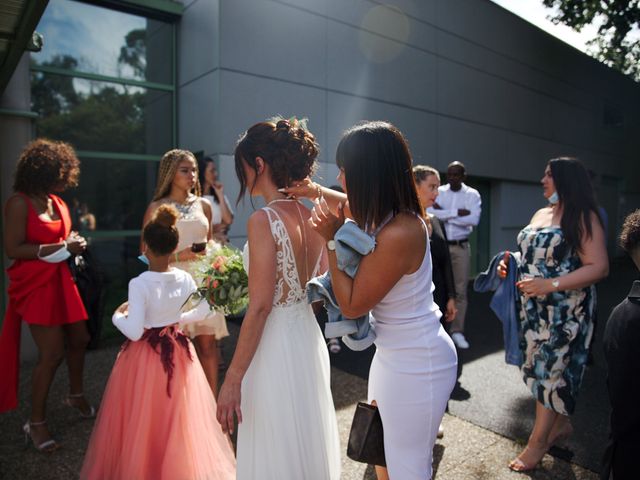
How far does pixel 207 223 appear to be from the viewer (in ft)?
14.1

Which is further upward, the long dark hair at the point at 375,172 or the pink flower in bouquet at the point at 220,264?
the long dark hair at the point at 375,172

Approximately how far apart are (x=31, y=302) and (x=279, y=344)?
2.51m

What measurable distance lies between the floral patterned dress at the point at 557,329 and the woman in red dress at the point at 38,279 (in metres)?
3.57

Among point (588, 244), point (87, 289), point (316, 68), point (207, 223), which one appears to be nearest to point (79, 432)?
point (87, 289)

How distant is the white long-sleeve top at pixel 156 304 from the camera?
2898mm

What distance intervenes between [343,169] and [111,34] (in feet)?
22.6

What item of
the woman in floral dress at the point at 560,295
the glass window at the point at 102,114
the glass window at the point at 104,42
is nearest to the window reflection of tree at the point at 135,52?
the glass window at the point at 104,42

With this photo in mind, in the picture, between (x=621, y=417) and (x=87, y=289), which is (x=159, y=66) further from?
(x=621, y=417)

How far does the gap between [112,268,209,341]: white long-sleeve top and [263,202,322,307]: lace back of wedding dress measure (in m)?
1.09

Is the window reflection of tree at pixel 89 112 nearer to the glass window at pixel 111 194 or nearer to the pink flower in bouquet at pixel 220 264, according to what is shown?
the glass window at pixel 111 194

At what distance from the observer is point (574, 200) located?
125 inches

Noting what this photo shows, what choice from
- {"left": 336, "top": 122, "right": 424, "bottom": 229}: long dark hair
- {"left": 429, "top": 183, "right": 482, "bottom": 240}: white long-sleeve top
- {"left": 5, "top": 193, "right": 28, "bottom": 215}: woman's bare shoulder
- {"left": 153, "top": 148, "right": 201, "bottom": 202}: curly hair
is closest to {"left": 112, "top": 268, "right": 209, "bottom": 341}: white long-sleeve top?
{"left": 153, "top": 148, "right": 201, "bottom": 202}: curly hair

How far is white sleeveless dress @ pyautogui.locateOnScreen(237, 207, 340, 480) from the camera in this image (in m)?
2.15

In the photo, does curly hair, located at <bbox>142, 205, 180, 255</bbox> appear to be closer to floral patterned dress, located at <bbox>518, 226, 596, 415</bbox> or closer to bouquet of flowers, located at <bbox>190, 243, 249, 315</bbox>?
bouquet of flowers, located at <bbox>190, 243, 249, 315</bbox>
